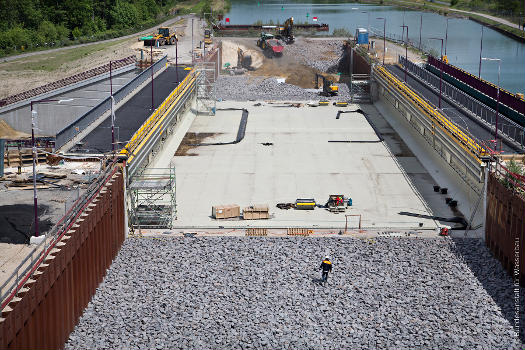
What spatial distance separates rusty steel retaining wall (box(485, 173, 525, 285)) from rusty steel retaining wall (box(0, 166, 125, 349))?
16093mm

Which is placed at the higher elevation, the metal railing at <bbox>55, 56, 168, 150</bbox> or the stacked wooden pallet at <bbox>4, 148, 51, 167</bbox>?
the metal railing at <bbox>55, 56, 168, 150</bbox>

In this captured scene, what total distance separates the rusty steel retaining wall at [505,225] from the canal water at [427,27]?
4775cm

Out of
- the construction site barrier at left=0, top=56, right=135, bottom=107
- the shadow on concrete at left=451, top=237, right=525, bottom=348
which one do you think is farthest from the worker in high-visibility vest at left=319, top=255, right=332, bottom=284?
the construction site barrier at left=0, top=56, right=135, bottom=107

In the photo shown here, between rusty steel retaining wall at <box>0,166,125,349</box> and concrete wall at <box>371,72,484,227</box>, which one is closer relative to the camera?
rusty steel retaining wall at <box>0,166,125,349</box>

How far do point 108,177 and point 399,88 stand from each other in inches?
1314

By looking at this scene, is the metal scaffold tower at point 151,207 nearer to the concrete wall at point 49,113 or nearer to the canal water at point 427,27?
the concrete wall at point 49,113

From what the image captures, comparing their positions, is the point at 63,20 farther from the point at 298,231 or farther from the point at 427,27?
the point at 298,231

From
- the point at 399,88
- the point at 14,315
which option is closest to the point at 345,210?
the point at 14,315

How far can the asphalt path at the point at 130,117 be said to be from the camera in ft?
135

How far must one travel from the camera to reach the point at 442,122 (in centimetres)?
4562

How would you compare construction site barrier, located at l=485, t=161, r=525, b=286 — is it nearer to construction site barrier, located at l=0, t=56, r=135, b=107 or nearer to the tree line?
construction site barrier, located at l=0, t=56, r=135, b=107

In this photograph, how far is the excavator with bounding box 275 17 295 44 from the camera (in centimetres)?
9700

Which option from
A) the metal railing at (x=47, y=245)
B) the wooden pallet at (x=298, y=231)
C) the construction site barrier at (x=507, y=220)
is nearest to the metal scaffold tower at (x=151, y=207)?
the metal railing at (x=47, y=245)

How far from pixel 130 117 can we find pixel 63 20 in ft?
249
